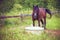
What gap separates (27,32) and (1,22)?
10.7 inches

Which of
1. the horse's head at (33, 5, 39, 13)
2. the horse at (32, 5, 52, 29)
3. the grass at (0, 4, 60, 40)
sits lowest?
the grass at (0, 4, 60, 40)

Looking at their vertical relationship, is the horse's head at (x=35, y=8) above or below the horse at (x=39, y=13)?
above

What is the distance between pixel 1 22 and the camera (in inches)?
58.0

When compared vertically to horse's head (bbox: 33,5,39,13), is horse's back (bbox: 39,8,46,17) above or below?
below

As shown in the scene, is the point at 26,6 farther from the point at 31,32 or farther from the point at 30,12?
the point at 31,32

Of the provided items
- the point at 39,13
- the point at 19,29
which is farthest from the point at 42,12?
the point at 19,29

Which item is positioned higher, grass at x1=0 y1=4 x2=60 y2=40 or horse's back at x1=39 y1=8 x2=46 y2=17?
horse's back at x1=39 y1=8 x2=46 y2=17

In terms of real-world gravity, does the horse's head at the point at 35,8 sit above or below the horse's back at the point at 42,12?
above

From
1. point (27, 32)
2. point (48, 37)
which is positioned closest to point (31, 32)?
point (27, 32)

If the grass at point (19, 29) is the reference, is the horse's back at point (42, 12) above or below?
above

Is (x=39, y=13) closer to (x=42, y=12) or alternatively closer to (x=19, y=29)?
(x=42, y=12)

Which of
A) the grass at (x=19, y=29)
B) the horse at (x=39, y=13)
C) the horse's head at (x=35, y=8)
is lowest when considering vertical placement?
the grass at (x=19, y=29)

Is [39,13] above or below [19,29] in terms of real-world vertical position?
above

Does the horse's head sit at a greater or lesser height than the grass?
greater
